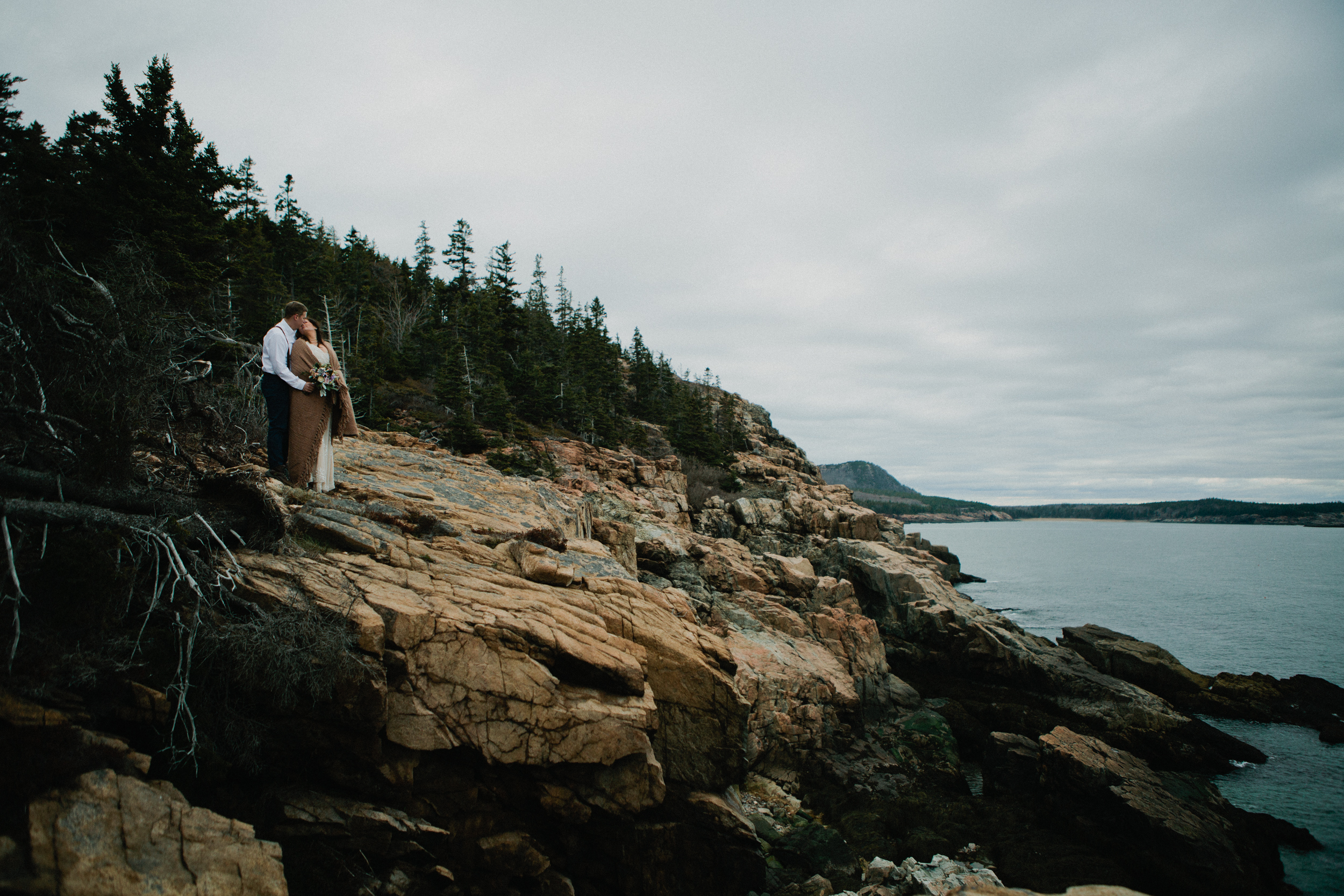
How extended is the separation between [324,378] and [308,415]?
68 centimetres

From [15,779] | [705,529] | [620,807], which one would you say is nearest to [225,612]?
[15,779]

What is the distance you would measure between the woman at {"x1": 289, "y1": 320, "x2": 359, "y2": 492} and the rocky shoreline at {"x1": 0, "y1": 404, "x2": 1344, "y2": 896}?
0.59m

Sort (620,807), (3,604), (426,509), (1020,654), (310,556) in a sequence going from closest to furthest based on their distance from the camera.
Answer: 1. (3,604)
2. (310,556)
3. (620,807)
4. (426,509)
5. (1020,654)

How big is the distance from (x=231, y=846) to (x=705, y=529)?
1205 inches

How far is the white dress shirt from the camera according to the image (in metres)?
8.02

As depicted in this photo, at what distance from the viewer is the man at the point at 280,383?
804 cm

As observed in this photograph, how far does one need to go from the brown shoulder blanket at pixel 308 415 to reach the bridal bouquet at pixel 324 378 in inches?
2.5

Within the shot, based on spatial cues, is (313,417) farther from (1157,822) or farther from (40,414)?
(1157,822)

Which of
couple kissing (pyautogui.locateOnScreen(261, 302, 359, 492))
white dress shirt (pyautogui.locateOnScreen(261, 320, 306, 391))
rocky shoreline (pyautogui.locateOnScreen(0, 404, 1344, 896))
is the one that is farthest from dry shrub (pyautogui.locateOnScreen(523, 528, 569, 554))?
white dress shirt (pyautogui.locateOnScreen(261, 320, 306, 391))

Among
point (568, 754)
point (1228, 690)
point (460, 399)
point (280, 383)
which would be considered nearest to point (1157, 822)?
point (568, 754)

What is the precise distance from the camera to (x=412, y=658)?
649 centimetres

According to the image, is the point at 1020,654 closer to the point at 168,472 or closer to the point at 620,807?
the point at 620,807

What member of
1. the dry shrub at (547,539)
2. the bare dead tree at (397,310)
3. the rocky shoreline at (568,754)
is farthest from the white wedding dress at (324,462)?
the bare dead tree at (397,310)

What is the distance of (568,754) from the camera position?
279 inches
